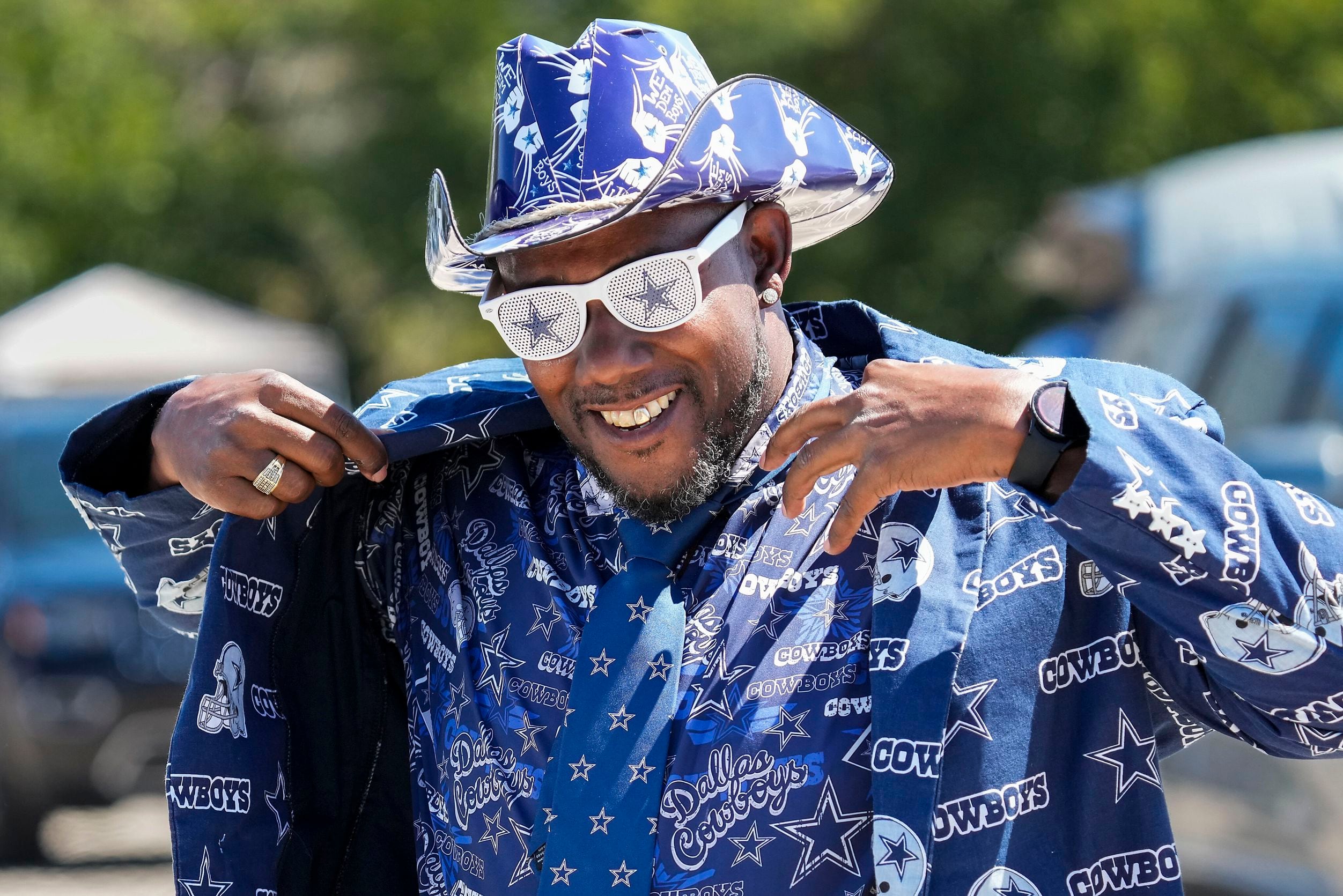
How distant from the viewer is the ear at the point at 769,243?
8.09 feet

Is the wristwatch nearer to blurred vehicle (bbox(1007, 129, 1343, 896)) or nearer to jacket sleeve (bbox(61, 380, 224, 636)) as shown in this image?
jacket sleeve (bbox(61, 380, 224, 636))

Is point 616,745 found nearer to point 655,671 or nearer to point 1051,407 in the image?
point 655,671

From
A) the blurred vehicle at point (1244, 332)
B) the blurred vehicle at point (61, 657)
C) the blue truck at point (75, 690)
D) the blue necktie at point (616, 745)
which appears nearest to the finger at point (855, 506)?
the blue necktie at point (616, 745)

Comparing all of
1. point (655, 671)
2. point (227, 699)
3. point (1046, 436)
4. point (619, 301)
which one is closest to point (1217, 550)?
point (1046, 436)

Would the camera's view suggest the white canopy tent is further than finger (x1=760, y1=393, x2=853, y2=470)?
Yes

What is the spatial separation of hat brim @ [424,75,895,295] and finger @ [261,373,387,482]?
1.02 ft

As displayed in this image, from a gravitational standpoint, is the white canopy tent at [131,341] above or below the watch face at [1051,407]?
below

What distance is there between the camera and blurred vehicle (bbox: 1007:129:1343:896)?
5.00 meters

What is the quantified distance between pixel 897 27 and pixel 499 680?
14760 millimetres

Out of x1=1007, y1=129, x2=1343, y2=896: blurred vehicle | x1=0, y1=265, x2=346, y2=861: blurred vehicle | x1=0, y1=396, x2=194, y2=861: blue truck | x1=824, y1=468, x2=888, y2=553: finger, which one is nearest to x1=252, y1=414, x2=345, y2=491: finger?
x1=824, y1=468, x2=888, y2=553: finger

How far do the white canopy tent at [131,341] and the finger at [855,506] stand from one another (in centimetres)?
1033

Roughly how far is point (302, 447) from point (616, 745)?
0.62 metres

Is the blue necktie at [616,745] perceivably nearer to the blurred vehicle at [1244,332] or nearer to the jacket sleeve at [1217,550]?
the jacket sleeve at [1217,550]

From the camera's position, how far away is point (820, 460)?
1.98m
